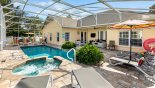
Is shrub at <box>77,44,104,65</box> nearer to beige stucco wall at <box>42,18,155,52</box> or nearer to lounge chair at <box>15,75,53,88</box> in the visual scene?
lounge chair at <box>15,75,53,88</box>

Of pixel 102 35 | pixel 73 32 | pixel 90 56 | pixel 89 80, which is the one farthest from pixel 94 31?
pixel 89 80

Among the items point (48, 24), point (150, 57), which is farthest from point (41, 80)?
point (48, 24)

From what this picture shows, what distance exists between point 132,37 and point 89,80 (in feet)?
36.4

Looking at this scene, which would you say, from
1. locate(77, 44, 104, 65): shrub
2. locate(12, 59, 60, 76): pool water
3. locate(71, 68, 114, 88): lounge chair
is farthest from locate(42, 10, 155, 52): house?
locate(71, 68, 114, 88): lounge chair

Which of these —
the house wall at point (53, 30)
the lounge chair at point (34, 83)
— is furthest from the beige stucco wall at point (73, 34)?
the lounge chair at point (34, 83)

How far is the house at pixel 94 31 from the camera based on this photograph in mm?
14000

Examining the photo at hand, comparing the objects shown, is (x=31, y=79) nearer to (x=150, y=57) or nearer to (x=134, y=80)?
(x=134, y=80)

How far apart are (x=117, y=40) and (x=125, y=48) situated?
137 centimetres

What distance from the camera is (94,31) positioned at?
20375mm

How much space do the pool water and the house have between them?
744 cm

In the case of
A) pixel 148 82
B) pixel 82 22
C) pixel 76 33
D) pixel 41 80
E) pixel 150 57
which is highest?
pixel 82 22

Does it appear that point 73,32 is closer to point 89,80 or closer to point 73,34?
point 73,34

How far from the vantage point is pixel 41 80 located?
13.1 ft

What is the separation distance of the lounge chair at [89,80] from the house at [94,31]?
9.96 metres
